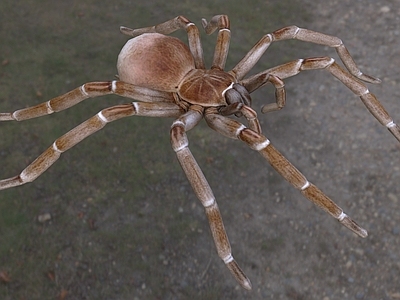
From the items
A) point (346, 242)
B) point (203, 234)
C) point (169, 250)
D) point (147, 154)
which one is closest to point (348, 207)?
point (346, 242)

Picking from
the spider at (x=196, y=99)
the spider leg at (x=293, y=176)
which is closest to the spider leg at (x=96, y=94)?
the spider at (x=196, y=99)

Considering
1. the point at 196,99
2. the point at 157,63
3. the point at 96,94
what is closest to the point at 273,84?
the point at 196,99

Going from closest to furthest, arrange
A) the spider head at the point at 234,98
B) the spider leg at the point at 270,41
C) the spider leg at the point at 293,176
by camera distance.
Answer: the spider leg at the point at 293,176, the spider head at the point at 234,98, the spider leg at the point at 270,41

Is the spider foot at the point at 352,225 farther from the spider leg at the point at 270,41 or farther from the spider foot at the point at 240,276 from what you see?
the spider leg at the point at 270,41

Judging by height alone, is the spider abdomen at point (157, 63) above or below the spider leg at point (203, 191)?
above

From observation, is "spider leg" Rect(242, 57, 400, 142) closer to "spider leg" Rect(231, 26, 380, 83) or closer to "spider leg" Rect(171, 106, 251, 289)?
"spider leg" Rect(231, 26, 380, 83)

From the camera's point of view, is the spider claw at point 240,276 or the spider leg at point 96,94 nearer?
the spider claw at point 240,276

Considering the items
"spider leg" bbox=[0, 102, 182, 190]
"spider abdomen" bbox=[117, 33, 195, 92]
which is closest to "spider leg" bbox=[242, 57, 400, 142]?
"spider abdomen" bbox=[117, 33, 195, 92]
